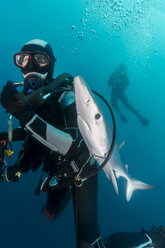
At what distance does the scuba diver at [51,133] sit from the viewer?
1.86m

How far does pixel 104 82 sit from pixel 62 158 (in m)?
23.0

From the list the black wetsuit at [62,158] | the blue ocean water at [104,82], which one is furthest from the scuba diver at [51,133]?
the blue ocean water at [104,82]

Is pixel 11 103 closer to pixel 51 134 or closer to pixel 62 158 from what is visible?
pixel 51 134

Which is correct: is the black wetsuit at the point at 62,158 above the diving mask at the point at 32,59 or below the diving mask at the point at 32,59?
below

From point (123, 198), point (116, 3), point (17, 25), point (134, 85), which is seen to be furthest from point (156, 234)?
point (17, 25)

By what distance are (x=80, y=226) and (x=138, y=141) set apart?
49.6ft

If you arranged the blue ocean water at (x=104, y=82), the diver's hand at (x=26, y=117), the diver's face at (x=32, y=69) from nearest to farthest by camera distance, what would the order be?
the diver's hand at (x=26, y=117), the diver's face at (x=32, y=69), the blue ocean water at (x=104, y=82)

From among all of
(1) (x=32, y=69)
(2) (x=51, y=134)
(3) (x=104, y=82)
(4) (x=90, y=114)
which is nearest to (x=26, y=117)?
(2) (x=51, y=134)

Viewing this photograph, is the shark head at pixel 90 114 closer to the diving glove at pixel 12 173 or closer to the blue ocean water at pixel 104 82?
the diving glove at pixel 12 173

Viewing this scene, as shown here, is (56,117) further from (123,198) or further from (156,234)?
(123,198)

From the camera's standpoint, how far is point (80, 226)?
8.87 ft

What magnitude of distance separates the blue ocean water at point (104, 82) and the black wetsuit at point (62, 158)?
8803 mm

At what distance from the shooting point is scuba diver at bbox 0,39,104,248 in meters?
1.86

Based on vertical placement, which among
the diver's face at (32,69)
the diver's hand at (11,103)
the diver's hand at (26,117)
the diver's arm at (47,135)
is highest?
the diver's face at (32,69)
